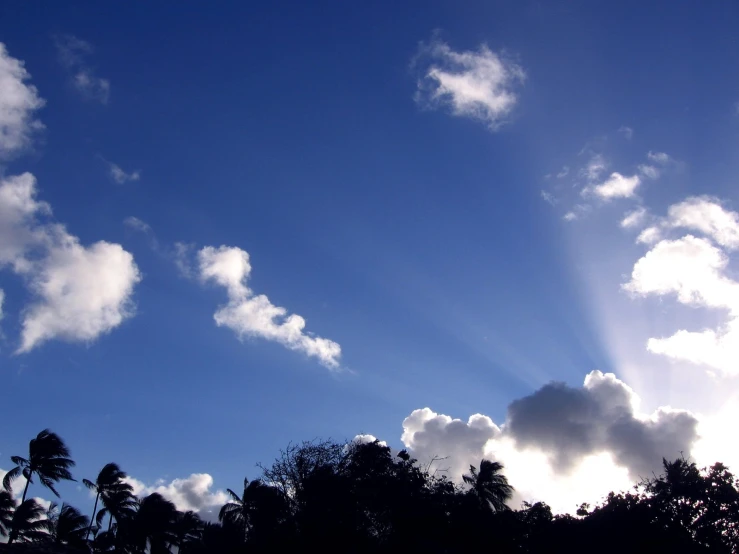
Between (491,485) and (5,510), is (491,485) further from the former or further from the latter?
(5,510)

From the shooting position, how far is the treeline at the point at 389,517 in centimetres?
3731

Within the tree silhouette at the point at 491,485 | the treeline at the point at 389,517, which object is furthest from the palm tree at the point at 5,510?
the tree silhouette at the point at 491,485

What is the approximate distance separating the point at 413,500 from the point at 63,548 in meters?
21.4

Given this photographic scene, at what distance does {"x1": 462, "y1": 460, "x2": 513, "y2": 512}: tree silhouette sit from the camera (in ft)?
160

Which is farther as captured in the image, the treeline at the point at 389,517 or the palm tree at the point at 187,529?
the palm tree at the point at 187,529

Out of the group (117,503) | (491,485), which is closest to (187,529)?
(117,503)

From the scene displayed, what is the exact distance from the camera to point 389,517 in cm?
3816

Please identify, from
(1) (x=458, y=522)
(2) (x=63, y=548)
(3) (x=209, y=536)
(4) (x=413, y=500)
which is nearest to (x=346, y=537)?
(4) (x=413, y=500)

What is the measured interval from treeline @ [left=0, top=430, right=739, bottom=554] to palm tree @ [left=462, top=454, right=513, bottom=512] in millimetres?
83

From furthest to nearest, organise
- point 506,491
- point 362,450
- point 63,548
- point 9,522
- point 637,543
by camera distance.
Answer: point 506,491 → point 9,522 → point 362,450 → point 637,543 → point 63,548

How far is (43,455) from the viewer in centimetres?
4584

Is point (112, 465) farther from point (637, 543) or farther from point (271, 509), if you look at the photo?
point (637, 543)

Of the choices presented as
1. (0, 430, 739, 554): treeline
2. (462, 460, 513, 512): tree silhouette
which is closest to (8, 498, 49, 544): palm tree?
(0, 430, 739, 554): treeline

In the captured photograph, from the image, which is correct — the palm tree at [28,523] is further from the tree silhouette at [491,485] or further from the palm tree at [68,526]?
the tree silhouette at [491,485]
